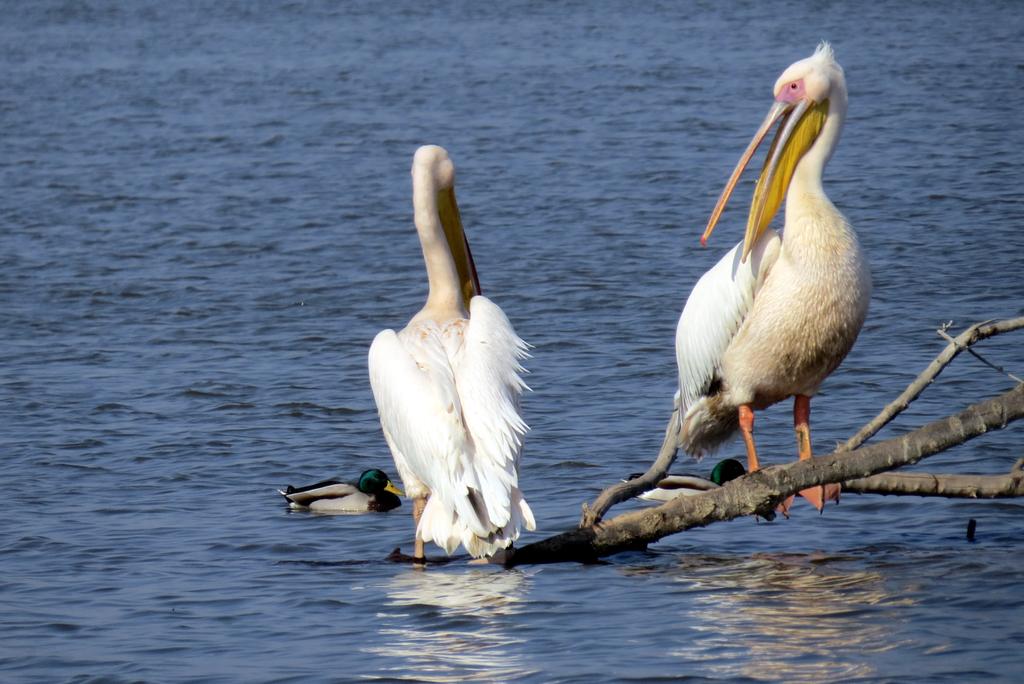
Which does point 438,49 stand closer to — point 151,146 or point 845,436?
point 151,146

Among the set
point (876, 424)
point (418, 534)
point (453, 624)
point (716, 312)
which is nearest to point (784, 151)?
point (716, 312)

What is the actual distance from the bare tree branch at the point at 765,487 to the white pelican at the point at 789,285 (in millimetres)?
557

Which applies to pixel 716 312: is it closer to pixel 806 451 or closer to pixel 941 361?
pixel 806 451

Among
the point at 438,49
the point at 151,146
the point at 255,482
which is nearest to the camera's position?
the point at 255,482

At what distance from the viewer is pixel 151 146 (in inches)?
657

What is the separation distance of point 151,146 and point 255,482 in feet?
34.1

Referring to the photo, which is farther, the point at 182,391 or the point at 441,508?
the point at 182,391

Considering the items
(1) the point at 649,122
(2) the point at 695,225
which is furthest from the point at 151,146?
(2) the point at 695,225

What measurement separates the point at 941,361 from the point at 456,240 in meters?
2.06

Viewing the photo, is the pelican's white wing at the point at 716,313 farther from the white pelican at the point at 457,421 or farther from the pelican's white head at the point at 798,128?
the white pelican at the point at 457,421

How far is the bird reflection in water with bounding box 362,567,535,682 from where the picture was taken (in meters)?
4.64

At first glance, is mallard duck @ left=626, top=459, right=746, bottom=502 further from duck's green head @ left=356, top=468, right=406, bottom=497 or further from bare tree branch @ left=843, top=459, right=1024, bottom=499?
bare tree branch @ left=843, top=459, right=1024, bottom=499

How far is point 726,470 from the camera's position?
6.90m

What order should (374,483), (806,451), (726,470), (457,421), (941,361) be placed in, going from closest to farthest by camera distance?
(941,361)
(457,421)
(806,451)
(374,483)
(726,470)
